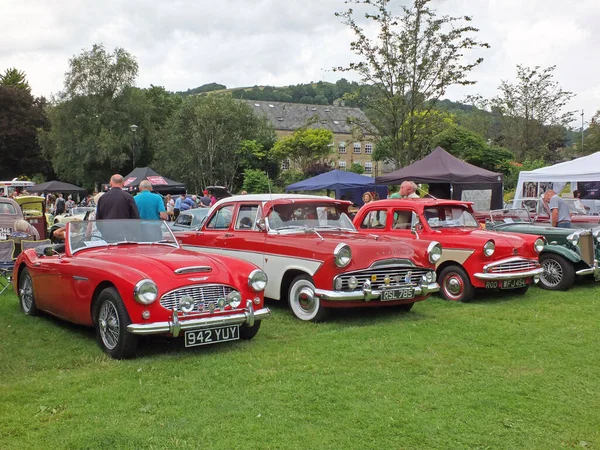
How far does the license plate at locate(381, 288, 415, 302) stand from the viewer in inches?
279

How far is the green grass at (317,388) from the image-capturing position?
3.83m

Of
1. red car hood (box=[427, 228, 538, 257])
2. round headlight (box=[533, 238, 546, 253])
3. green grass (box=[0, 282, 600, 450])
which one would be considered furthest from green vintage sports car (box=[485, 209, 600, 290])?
green grass (box=[0, 282, 600, 450])

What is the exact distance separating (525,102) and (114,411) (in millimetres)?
37443

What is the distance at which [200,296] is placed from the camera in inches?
224

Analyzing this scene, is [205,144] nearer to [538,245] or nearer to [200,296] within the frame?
[538,245]

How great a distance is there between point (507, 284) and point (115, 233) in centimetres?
599

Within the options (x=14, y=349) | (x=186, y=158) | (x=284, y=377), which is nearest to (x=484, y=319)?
(x=284, y=377)

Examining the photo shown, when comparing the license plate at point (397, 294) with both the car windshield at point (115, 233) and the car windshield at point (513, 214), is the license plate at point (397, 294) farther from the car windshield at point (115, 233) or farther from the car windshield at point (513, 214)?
the car windshield at point (513, 214)

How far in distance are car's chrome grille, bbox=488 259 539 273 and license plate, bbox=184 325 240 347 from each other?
4595 millimetres

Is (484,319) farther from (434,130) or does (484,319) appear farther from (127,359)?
(434,130)

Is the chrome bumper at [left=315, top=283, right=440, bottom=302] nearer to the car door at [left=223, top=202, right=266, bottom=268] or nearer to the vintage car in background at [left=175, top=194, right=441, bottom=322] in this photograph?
the vintage car in background at [left=175, top=194, right=441, bottom=322]

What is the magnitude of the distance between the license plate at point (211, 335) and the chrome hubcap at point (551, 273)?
6671 mm

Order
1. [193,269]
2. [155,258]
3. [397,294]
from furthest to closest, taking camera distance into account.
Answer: [397,294]
[155,258]
[193,269]

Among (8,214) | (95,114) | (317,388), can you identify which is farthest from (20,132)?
(317,388)
